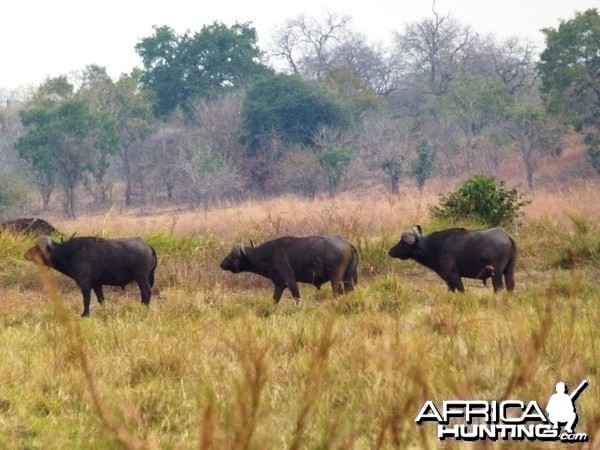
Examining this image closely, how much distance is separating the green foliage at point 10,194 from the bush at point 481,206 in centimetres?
2551

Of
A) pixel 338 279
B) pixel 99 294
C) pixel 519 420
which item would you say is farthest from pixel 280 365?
pixel 99 294

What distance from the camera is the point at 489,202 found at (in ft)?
50.9

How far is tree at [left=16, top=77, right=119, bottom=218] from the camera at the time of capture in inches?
1636

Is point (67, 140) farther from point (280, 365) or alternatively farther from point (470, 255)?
point (280, 365)

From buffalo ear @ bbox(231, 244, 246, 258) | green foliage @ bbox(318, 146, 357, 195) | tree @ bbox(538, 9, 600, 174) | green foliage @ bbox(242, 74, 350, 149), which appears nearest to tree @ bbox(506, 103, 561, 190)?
tree @ bbox(538, 9, 600, 174)

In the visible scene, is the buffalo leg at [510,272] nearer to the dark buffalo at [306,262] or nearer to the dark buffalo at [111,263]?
the dark buffalo at [306,262]

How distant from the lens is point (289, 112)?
148 ft

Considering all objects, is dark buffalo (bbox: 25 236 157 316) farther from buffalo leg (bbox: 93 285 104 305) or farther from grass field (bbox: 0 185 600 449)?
grass field (bbox: 0 185 600 449)

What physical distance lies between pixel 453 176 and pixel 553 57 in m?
9.18

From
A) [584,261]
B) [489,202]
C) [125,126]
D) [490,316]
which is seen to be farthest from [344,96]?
[490,316]

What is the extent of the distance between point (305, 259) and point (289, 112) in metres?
34.8

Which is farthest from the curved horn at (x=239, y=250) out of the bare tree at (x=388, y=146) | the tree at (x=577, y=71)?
the bare tree at (x=388, y=146)

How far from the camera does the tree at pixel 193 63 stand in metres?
53.1

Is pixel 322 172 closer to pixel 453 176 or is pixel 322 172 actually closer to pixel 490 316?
pixel 453 176
